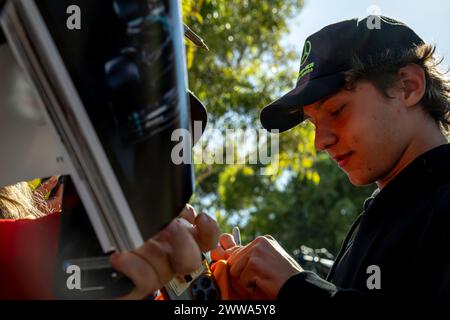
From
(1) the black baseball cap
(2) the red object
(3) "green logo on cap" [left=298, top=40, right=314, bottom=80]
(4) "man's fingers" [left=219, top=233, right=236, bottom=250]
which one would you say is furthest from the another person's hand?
(3) "green logo on cap" [left=298, top=40, right=314, bottom=80]

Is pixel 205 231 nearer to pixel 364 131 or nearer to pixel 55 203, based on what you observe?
pixel 55 203

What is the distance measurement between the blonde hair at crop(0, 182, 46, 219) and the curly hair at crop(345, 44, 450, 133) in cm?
108

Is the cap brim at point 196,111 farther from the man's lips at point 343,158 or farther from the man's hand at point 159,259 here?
the man's lips at point 343,158

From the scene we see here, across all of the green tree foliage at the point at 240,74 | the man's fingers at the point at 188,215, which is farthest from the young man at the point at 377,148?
the green tree foliage at the point at 240,74

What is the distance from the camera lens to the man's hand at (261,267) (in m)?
1.49

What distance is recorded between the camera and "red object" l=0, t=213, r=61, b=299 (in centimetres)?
110

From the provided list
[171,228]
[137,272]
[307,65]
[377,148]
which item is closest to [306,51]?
[307,65]

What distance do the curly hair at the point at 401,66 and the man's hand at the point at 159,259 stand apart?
109 cm

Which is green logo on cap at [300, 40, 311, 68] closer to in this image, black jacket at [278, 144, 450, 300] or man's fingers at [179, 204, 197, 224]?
black jacket at [278, 144, 450, 300]

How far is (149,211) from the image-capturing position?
0.94 m

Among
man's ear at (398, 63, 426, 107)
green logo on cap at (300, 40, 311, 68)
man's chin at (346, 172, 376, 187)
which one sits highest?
green logo on cap at (300, 40, 311, 68)

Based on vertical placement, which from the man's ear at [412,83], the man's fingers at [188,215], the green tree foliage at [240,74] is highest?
the man's fingers at [188,215]

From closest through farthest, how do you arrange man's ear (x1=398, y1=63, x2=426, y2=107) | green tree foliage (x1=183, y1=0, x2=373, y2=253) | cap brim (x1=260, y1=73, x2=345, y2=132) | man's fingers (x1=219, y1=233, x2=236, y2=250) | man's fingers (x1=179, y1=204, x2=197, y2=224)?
1. man's fingers (x1=179, y1=204, x2=197, y2=224)
2. man's fingers (x1=219, y1=233, x2=236, y2=250)
3. cap brim (x1=260, y1=73, x2=345, y2=132)
4. man's ear (x1=398, y1=63, x2=426, y2=107)
5. green tree foliage (x1=183, y1=0, x2=373, y2=253)

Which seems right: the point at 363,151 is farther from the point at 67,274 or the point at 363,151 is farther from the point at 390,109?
the point at 67,274
